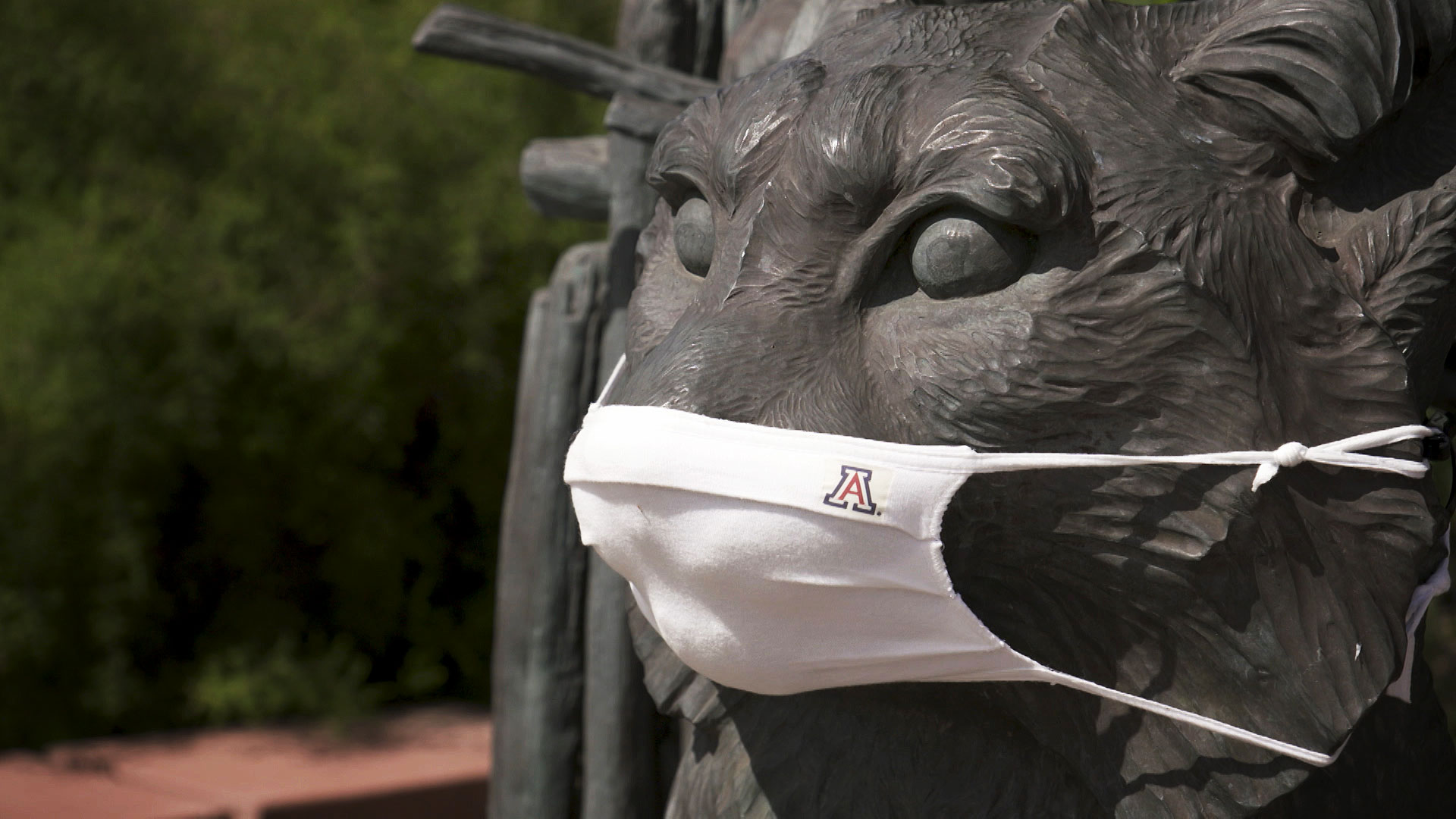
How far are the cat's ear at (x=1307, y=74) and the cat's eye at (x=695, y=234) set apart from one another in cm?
40

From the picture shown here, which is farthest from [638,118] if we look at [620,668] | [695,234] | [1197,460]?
[1197,460]

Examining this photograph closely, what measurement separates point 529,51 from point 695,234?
1.05 m

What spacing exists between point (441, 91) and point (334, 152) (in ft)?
1.17

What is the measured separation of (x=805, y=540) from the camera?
3.78 feet

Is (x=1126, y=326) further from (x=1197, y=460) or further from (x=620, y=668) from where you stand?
(x=620, y=668)

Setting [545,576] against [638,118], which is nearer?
→ [638,118]

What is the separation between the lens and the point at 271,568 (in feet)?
15.1

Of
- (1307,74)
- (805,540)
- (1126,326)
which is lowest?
(805,540)

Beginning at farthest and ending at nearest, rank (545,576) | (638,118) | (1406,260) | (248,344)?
1. (248,344)
2. (545,576)
3. (638,118)
4. (1406,260)

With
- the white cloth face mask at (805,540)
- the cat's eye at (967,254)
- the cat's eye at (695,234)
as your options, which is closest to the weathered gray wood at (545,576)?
the cat's eye at (695,234)

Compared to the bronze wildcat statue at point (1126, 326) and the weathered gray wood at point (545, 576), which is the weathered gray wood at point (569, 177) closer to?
the weathered gray wood at point (545, 576)

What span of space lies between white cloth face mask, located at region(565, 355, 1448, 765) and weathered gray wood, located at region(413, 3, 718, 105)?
44.4 inches

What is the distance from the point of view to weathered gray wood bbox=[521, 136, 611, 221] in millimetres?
2342

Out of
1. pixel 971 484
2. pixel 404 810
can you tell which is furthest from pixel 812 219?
pixel 404 810
